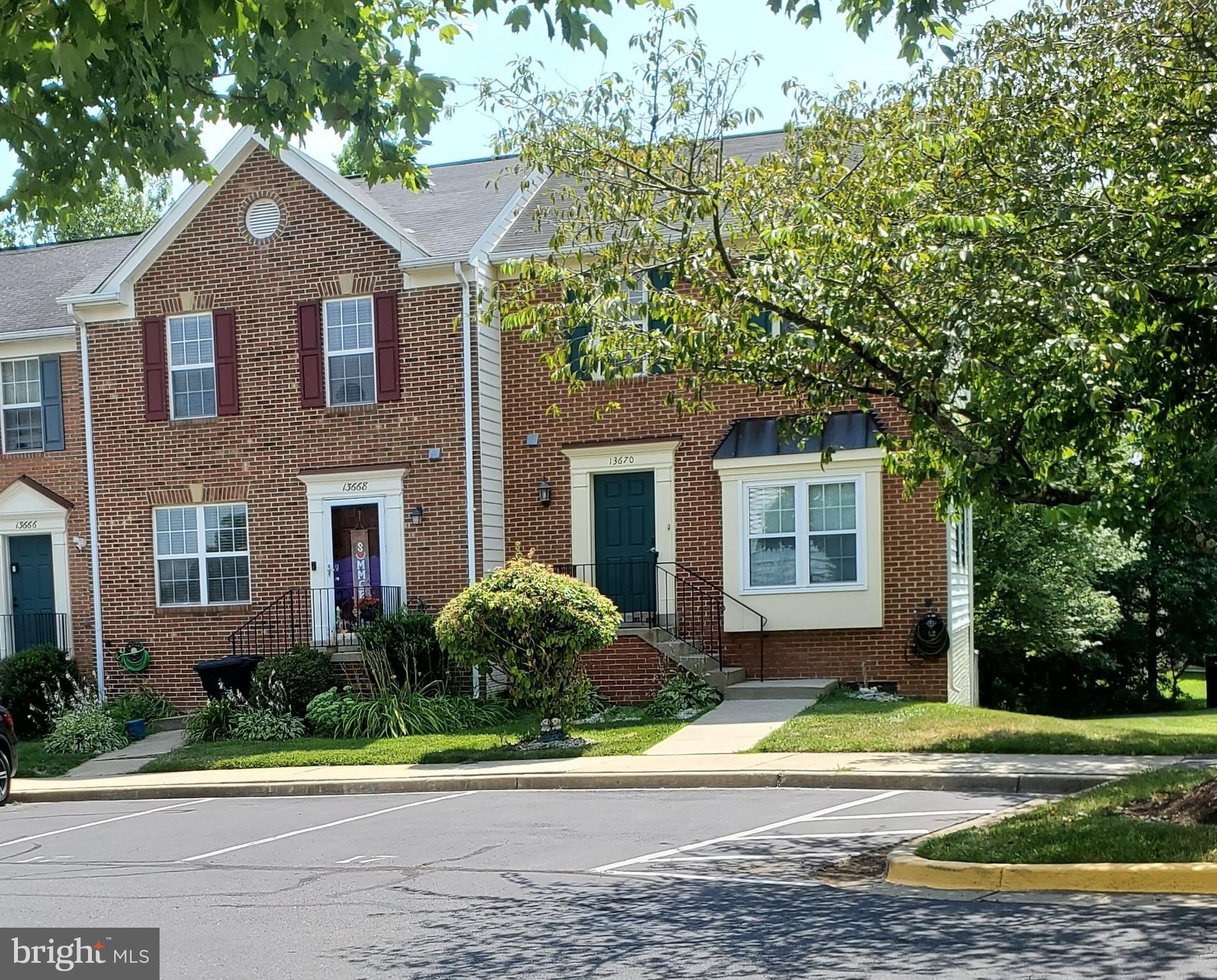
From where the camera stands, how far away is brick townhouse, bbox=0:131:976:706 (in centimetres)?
1939

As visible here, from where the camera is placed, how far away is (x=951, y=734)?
14867 mm

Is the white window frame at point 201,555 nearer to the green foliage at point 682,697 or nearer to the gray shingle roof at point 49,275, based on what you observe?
the gray shingle roof at point 49,275

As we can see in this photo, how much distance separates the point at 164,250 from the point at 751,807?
14.5 meters

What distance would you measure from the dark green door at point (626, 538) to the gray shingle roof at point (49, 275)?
9139 mm

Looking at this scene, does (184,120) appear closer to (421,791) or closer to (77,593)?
(421,791)

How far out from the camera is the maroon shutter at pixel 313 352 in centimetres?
2106

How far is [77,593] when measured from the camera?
73.5ft

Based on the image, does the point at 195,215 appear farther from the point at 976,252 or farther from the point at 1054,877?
the point at 1054,877

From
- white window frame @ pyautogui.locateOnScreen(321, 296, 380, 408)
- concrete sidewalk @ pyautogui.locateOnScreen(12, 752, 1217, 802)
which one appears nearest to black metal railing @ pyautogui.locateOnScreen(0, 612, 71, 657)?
white window frame @ pyautogui.locateOnScreen(321, 296, 380, 408)

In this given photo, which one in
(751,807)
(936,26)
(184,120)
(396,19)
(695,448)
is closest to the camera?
(936,26)

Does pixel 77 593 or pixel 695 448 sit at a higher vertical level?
pixel 695 448

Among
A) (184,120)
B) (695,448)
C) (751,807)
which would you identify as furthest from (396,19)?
(695,448)

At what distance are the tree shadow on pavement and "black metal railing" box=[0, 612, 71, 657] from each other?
53.0 ft

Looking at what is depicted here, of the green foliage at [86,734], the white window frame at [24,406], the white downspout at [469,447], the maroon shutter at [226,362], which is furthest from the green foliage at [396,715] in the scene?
the white window frame at [24,406]
